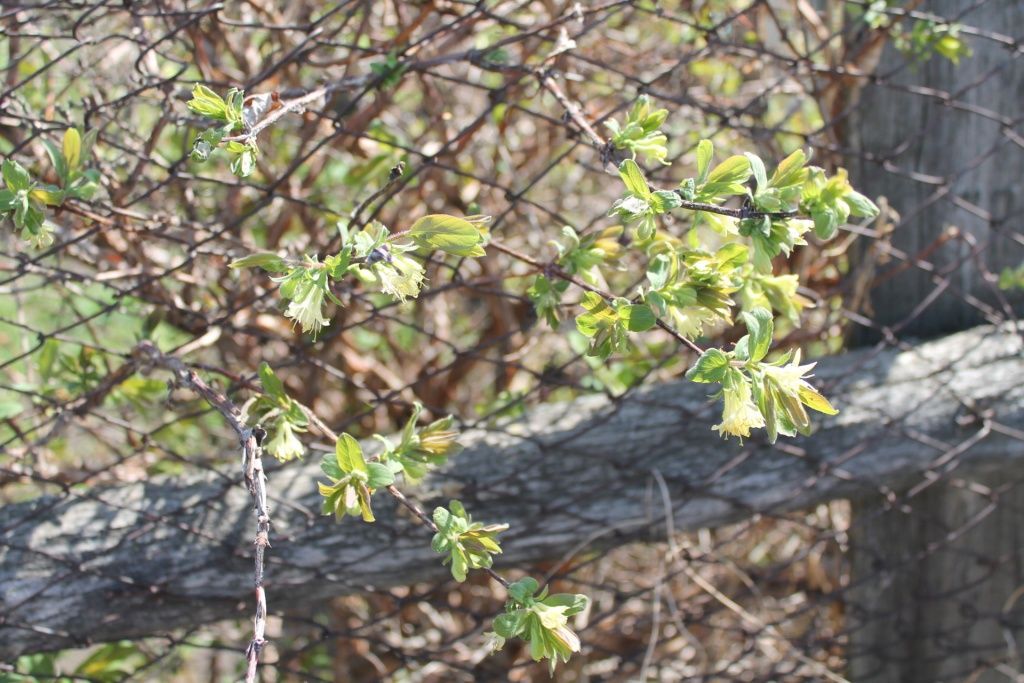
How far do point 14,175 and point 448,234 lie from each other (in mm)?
480

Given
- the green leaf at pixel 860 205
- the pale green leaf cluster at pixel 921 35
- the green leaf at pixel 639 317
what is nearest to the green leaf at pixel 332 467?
the green leaf at pixel 639 317

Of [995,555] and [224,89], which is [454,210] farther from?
[995,555]

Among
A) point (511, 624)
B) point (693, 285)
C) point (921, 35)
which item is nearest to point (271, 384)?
point (511, 624)

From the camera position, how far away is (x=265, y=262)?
0.92 m

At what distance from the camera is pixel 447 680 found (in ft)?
7.78

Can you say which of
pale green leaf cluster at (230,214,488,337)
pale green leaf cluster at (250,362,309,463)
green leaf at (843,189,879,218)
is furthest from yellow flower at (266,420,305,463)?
green leaf at (843,189,879,218)

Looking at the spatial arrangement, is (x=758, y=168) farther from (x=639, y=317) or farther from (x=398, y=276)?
(x=398, y=276)

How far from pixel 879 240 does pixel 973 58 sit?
0.36 metres

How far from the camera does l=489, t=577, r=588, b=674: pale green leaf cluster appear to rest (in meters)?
0.94

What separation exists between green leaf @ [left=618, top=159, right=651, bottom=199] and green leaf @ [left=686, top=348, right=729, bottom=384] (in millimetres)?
163

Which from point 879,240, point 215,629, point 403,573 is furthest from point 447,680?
point 879,240

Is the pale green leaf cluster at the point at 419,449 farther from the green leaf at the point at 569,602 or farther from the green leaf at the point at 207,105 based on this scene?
the green leaf at the point at 207,105

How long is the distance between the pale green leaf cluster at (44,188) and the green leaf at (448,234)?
0.41 m

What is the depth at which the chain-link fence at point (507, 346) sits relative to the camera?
1316 millimetres
